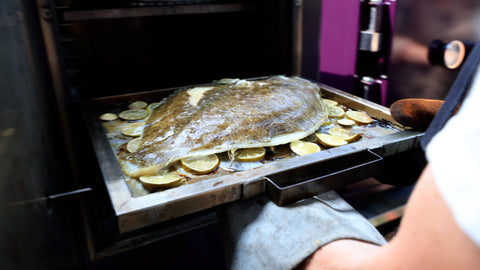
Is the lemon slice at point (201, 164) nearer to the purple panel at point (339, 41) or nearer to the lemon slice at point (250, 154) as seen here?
the lemon slice at point (250, 154)

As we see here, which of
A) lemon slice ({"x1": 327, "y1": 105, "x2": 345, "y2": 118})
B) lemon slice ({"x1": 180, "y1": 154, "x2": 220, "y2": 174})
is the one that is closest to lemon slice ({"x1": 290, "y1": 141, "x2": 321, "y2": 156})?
lemon slice ({"x1": 180, "y1": 154, "x2": 220, "y2": 174})

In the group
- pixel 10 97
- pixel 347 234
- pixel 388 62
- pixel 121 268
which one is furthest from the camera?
pixel 388 62

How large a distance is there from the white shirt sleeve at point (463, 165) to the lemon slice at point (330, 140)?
1.31 metres

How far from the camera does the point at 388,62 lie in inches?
107

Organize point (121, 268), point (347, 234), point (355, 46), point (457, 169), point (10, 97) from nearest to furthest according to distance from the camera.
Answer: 1. point (457, 169)
2. point (10, 97)
3. point (347, 234)
4. point (121, 268)
5. point (355, 46)

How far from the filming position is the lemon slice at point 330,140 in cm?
191

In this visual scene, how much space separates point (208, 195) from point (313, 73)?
3.15 m

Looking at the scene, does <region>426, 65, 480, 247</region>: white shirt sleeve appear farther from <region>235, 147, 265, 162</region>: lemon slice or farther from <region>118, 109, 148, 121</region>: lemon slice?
<region>118, 109, 148, 121</region>: lemon slice

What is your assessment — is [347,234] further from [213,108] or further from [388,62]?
[388,62]

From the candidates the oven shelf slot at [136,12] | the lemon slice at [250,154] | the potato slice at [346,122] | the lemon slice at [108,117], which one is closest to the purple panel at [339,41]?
the potato slice at [346,122]

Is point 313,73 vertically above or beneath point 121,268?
above

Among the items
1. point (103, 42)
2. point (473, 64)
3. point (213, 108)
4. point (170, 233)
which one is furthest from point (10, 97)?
point (103, 42)

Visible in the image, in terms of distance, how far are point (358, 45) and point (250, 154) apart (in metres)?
1.89

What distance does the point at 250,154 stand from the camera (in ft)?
5.81
